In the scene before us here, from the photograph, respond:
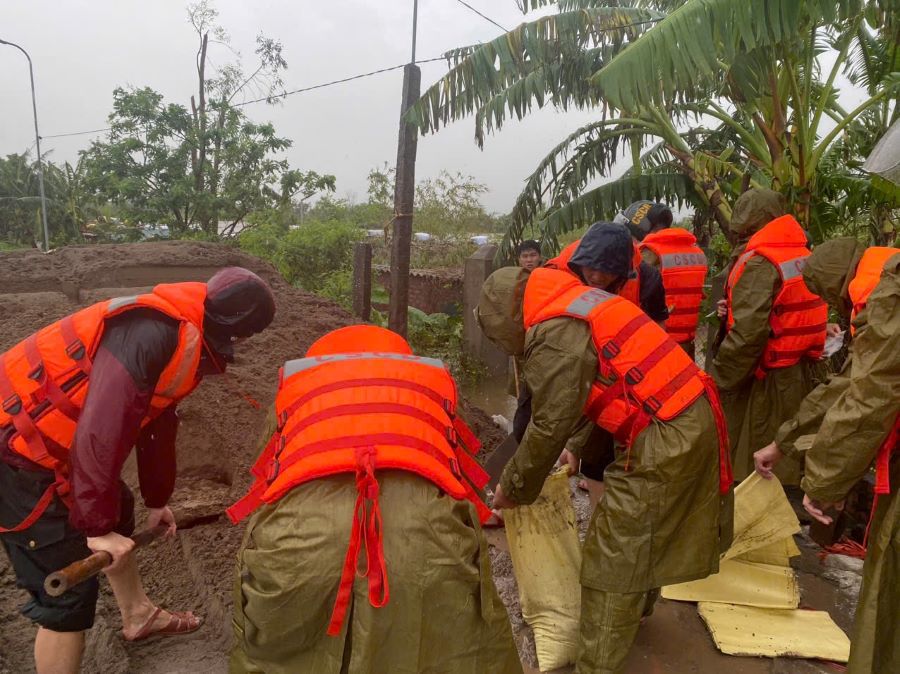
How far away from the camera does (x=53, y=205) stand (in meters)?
19.1

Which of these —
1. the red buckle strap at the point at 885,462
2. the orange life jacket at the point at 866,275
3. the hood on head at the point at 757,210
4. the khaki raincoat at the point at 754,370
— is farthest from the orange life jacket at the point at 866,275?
the hood on head at the point at 757,210

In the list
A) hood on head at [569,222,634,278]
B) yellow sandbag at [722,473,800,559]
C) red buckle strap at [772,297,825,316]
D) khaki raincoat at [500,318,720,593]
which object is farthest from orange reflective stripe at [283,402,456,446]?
red buckle strap at [772,297,825,316]

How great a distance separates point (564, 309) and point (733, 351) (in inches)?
75.4

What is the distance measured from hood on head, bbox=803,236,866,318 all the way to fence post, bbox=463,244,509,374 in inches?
163

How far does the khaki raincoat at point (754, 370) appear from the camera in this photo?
3709 mm

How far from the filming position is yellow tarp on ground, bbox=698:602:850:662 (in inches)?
109

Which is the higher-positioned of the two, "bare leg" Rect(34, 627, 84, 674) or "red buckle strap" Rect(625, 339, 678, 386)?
"red buckle strap" Rect(625, 339, 678, 386)

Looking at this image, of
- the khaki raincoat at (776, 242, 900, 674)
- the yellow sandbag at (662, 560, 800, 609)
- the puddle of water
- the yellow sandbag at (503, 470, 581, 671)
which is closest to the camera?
the khaki raincoat at (776, 242, 900, 674)

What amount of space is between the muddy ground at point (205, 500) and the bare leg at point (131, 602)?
77mm

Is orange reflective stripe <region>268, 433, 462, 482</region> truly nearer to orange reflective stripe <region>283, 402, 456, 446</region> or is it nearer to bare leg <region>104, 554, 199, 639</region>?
orange reflective stripe <region>283, 402, 456, 446</region>

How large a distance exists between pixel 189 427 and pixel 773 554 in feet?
11.6

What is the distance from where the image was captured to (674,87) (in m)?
4.46

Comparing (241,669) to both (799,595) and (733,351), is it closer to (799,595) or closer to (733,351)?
(799,595)

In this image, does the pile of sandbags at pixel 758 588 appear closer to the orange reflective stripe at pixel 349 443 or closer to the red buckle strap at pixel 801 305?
the red buckle strap at pixel 801 305
